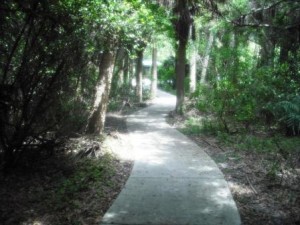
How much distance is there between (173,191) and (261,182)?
1.94 m

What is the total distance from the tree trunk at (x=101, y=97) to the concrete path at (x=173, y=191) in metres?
1.30

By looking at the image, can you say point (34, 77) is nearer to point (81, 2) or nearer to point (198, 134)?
point (81, 2)

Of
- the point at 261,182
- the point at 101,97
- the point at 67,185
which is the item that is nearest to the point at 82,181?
the point at 67,185

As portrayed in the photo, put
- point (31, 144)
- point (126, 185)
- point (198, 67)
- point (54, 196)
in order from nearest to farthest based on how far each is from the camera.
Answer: point (54, 196) → point (126, 185) → point (31, 144) → point (198, 67)

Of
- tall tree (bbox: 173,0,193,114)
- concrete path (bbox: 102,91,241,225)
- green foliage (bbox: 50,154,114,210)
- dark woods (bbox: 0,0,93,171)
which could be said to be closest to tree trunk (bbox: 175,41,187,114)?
tall tree (bbox: 173,0,193,114)

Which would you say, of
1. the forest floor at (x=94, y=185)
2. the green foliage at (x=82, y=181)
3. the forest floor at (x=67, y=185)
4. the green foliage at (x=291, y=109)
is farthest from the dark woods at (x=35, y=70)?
the green foliage at (x=291, y=109)

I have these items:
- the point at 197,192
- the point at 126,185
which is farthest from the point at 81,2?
the point at 197,192

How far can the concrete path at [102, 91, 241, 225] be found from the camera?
5.45 metres

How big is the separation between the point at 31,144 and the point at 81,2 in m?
3.25

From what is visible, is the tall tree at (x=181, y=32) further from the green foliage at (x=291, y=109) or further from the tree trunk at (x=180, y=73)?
the green foliage at (x=291, y=109)

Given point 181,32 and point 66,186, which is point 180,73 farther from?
point 66,186

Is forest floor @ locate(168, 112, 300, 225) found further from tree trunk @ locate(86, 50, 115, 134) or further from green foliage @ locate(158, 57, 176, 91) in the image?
green foliage @ locate(158, 57, 176, 91)

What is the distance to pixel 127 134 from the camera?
1228 centimetres

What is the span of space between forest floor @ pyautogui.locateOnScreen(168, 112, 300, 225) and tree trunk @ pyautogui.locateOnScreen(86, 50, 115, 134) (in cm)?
322
